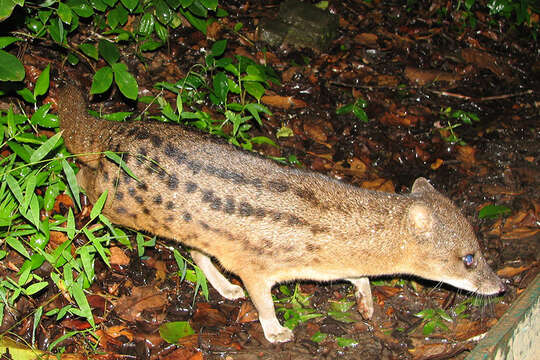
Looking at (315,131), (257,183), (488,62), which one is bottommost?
(315,131)

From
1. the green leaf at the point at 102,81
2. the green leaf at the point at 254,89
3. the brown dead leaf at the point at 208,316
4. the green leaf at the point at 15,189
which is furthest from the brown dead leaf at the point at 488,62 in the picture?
the green leaf at the point at 15,189

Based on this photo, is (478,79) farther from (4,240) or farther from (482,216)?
(4,240)

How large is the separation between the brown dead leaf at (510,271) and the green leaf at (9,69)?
17.5 feet

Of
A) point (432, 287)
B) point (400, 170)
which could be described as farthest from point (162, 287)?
point (400, 170)

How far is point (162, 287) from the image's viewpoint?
219 inches

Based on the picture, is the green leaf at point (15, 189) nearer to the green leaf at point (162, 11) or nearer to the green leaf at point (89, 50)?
the green leaf at point (89, 50)

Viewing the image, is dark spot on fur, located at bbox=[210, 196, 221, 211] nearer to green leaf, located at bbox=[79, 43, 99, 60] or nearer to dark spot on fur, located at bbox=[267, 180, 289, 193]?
dark spot on fur, located at bbox=[267, 180, 289, 193]

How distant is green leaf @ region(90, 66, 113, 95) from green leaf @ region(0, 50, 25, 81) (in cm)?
98

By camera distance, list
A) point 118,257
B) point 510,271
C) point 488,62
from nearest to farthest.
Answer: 1. point 118,257
2. point 510,271
3. point 488,62

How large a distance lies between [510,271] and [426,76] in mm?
3871

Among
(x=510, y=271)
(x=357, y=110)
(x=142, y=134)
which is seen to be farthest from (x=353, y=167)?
(x=142, y=134)

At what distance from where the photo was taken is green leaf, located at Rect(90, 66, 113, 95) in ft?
18.8

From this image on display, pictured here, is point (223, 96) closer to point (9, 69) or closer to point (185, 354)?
point (9, 69)

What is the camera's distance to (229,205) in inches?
190
